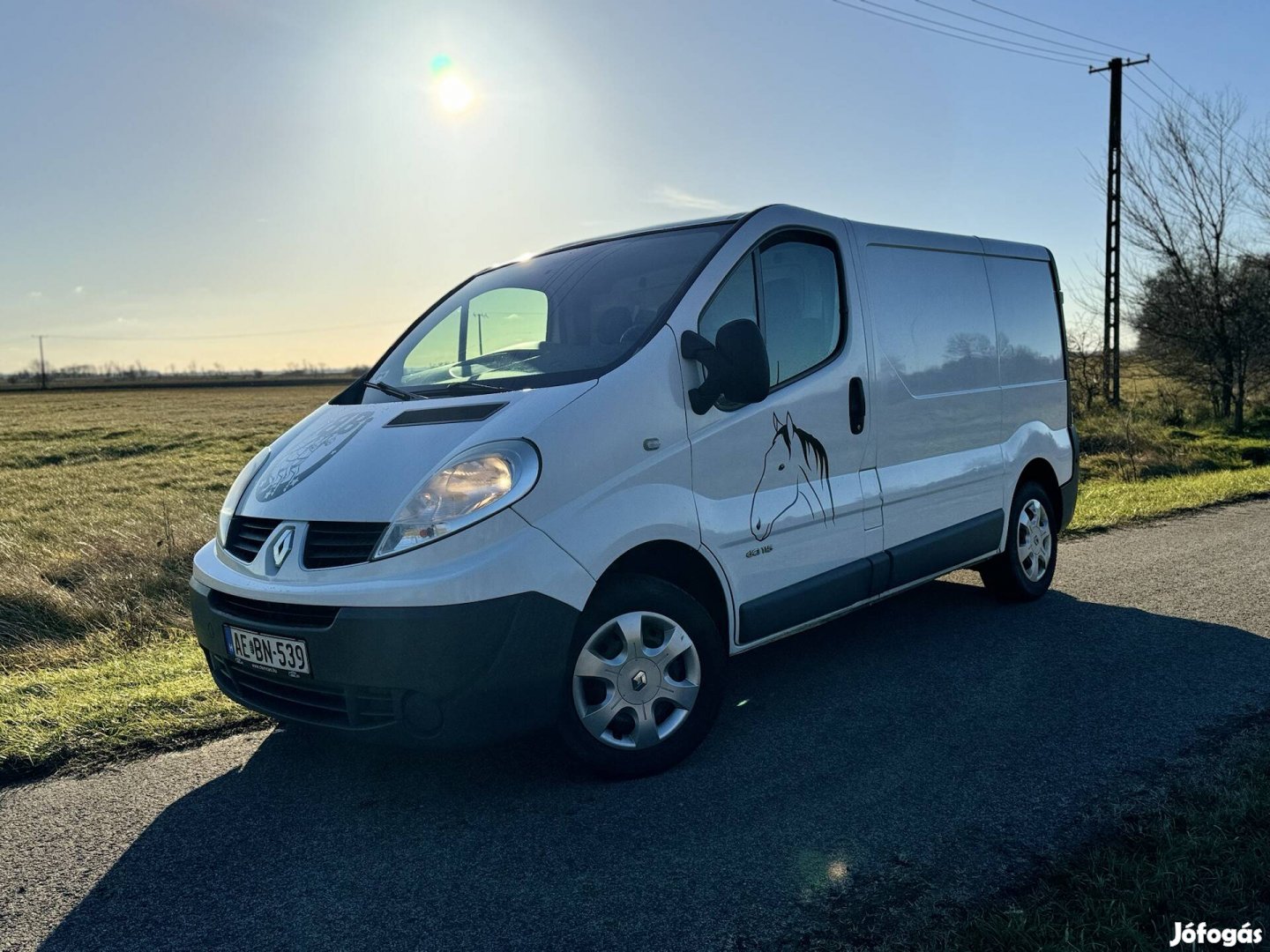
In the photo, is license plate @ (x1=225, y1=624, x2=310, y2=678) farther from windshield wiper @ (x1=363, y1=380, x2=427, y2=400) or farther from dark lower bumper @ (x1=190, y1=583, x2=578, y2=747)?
windshield wiper @ (x1=363, y1=380, x2=427, y2=400)

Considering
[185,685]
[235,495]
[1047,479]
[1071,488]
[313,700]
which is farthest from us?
[1071,488]

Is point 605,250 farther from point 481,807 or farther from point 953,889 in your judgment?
point 953,889

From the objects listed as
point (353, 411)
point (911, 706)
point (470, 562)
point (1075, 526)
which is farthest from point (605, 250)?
point (1075, 526)

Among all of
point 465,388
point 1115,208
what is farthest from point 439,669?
point 1115,208

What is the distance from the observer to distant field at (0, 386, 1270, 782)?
4.03m

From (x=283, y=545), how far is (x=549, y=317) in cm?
150

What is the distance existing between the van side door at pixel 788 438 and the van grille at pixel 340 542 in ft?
3.96

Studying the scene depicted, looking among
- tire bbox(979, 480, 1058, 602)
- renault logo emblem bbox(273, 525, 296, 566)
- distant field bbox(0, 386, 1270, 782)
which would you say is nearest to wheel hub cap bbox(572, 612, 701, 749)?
renault logo emblem bbox(273, 525, 296, 566)

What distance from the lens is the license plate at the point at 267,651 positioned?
312 cm

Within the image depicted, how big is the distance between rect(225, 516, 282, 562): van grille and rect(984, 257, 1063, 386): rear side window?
4.14 m

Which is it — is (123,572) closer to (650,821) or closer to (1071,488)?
(650,821)

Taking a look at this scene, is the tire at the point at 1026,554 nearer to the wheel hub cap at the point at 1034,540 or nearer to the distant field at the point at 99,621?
the wheel hub cap at the point at 1034,540

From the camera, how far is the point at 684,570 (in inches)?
145

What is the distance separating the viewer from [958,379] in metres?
5.12
